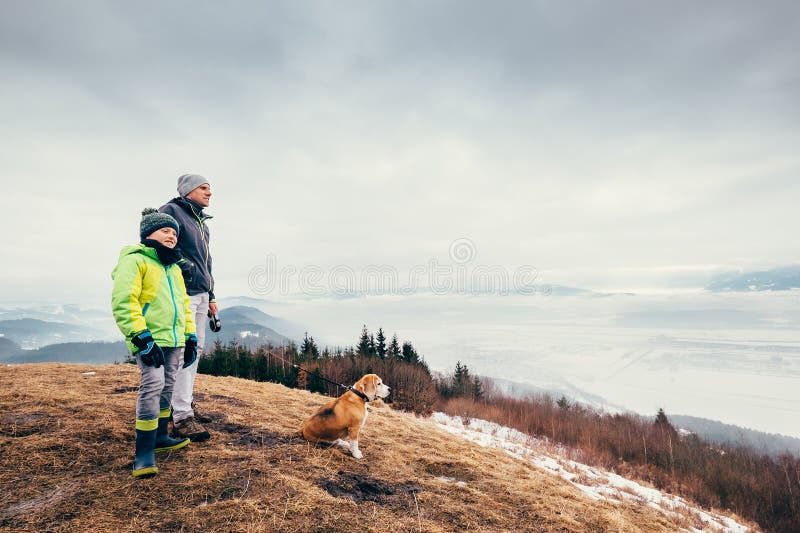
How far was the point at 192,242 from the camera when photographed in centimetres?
520

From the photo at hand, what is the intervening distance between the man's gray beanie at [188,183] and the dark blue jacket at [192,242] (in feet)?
0.47

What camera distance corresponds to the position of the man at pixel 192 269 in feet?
16.6

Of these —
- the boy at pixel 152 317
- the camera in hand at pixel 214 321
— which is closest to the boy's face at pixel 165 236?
the boy at pixel 152 317

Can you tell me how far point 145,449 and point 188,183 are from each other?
3550 mm

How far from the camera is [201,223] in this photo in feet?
18.1

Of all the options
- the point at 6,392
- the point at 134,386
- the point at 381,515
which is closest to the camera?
the point at 381,515

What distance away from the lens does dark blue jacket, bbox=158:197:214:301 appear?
16.6ft

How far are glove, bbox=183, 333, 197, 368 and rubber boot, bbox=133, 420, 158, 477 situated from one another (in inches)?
35.1

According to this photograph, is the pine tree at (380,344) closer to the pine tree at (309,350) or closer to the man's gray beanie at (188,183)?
the pine tree at (309,350)

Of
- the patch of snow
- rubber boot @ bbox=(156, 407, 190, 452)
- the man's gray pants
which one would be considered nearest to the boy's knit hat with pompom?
the man's gray pants

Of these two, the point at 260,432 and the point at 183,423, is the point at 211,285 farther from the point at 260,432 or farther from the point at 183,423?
the point at 260,432

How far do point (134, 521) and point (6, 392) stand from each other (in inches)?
214

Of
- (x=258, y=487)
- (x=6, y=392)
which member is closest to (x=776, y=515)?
(x=258, y=487)

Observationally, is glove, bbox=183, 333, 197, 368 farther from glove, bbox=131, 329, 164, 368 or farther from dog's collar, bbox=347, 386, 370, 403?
dog's collar, bbox=347, 386, 370, 403
